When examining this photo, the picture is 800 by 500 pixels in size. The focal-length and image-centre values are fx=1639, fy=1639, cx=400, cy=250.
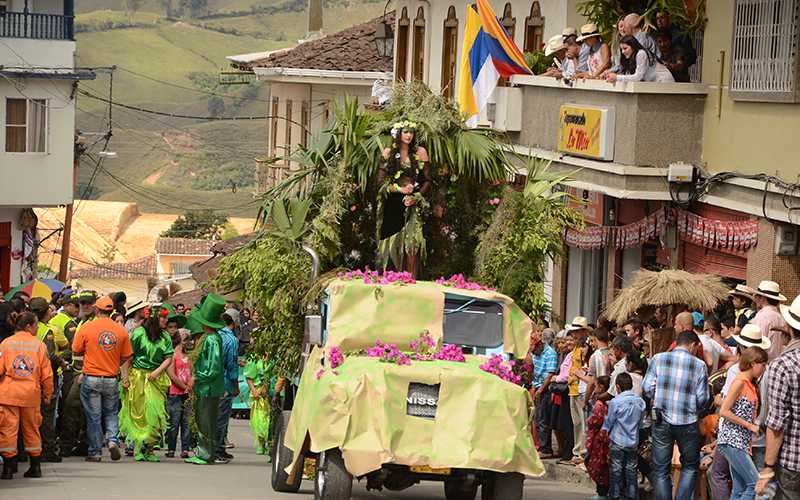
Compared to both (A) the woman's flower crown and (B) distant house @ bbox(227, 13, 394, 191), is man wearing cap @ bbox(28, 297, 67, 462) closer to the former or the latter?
(A) the woman's flower crown

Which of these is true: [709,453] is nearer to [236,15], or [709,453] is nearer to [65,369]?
[65,369]

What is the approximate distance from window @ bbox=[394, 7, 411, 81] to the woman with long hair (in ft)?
56.8

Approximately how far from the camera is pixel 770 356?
58.1ft

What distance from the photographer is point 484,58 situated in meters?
29.5

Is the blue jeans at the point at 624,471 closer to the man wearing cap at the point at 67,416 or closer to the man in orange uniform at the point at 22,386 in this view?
the man in orange uniform at the point at 22,386

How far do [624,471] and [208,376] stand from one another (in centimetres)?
551

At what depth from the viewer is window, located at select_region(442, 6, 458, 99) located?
37156mm

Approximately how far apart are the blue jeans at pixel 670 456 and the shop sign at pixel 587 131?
32.5 feet

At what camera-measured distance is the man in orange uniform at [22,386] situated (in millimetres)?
16875

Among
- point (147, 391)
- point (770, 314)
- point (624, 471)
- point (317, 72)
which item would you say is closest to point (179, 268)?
point (317, 72)

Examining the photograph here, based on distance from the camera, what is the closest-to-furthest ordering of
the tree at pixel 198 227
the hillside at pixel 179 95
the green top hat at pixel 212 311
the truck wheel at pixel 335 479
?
1. the truck wheel at pixel 335 479
2. the green top hat at pixel 212 311
3. the tree at pixel 198 227
4. the hillside at pixel 179 95

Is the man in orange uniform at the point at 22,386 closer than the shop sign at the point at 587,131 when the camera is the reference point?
Yes

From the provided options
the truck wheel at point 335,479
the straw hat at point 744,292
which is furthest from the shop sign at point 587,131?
the truck wheel at point 335,479

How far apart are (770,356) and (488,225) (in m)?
3.36
